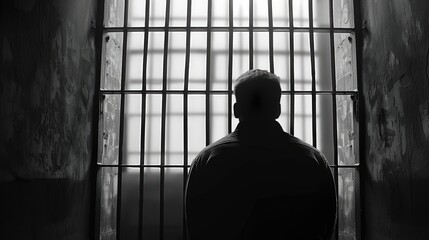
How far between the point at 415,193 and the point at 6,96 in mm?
1584

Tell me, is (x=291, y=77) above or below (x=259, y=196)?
above

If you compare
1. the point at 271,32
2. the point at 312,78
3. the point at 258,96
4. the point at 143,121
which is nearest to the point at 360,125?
the point at 312,78

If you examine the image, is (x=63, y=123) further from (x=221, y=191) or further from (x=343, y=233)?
(x=343, y=233)

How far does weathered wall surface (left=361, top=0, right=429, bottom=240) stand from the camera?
1676 mm

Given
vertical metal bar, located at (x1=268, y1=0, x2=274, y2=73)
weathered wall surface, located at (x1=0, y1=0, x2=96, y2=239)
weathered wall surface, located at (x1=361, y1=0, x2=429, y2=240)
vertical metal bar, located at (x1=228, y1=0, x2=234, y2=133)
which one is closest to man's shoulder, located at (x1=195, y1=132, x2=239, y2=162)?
weathered wall surface, located at (x1=0, y1=0, x2=96, y2=239)

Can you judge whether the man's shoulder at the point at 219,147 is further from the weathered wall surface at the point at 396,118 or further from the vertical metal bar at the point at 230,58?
the vertical metal bar at the point at 230,58

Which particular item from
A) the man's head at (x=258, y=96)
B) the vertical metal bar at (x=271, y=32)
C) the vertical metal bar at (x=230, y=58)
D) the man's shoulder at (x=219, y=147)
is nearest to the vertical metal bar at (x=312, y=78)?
the vertical metal bar at (x=271, y=32)

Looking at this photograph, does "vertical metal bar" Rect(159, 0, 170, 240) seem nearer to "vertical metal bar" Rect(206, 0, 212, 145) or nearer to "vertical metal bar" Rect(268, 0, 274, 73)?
"vertical metal bar" Rect(206, 0, 212, 145)

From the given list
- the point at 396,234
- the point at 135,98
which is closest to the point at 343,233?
the point at 396,234

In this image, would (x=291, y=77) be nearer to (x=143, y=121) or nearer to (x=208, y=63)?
(x=208, y=63)

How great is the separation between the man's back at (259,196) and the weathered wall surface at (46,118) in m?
0.74

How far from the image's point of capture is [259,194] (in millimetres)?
1145

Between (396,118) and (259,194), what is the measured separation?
1086mm

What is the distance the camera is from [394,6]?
197 centimetres
